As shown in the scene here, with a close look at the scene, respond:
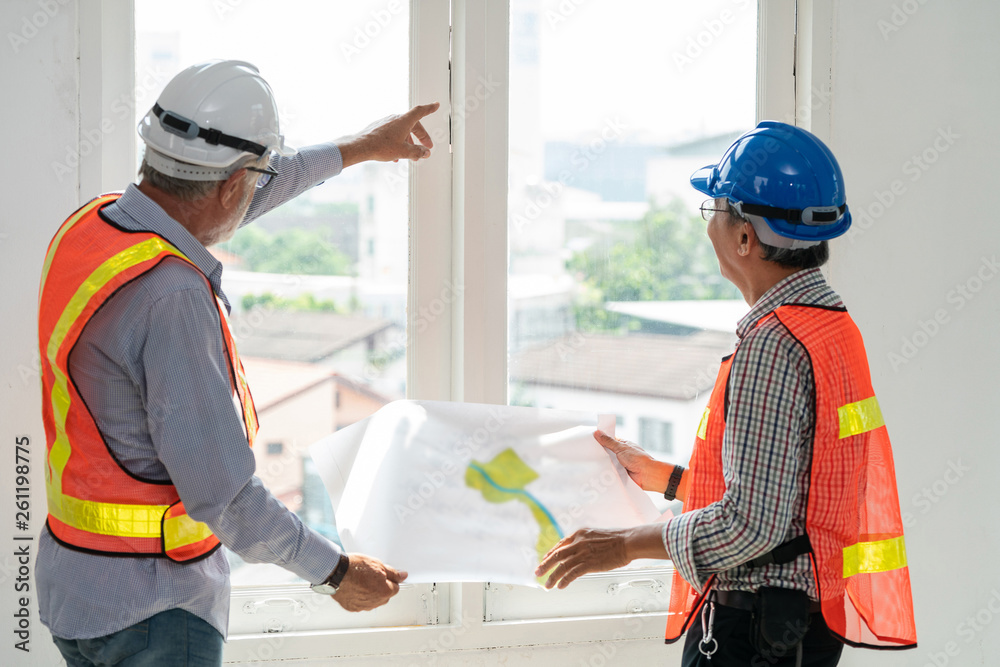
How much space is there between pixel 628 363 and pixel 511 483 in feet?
2.20

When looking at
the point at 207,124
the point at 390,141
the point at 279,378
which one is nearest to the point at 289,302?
the point at 279,378

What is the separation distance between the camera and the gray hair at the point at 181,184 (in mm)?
1218

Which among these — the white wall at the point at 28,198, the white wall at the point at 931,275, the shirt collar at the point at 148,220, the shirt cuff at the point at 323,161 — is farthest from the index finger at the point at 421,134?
the white wall at the point at 931,275

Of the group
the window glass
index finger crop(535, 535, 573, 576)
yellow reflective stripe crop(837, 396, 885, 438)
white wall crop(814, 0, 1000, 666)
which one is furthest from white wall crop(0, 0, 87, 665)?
white wall crop(814, 0, 1000, 666)

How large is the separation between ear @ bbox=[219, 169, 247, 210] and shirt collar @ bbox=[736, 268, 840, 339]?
802 millimetres

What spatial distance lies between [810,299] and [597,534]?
510mm

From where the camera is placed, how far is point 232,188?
A: 125cm

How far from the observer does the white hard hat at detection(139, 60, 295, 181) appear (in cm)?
119

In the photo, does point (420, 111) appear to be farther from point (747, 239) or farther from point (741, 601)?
point (741, 601)

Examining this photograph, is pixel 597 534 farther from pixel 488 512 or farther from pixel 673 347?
pixel 673 347

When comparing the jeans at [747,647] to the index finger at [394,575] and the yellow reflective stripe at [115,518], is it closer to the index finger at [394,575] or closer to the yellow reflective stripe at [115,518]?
the index finger at [394,575]

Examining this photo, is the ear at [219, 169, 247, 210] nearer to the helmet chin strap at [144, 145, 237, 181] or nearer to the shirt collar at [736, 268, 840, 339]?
the helmet chin strap at [144, 145, 237, 181]

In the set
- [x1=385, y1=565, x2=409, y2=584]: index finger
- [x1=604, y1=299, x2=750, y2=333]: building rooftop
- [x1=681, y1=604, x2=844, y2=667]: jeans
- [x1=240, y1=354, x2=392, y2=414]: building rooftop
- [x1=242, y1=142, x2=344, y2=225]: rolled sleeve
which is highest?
[x1=242, y1=142, x2=344, y2=225]: rolled sleeve

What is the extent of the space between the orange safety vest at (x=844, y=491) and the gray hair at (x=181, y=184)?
81cm
